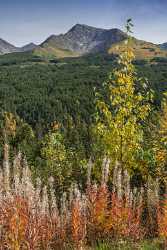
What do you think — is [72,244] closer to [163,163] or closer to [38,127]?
[163,163]

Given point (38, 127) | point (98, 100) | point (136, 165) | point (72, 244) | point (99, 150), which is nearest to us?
point (72, 244)

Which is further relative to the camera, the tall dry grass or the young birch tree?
the young birch tree

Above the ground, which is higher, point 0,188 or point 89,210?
point 0,188

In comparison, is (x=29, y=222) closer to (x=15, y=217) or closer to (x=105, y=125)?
(x=15, y=217)

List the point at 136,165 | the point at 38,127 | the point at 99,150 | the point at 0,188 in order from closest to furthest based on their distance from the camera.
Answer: the point at 0,188, the point at 136,165, the point at 99,150, the point at 38,127

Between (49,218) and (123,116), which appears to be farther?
(123,116)

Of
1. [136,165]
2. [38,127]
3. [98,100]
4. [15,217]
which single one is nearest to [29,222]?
[15,217]

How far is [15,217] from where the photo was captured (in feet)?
25.1

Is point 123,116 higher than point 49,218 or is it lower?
higher

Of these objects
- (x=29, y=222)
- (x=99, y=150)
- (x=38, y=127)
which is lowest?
(x=38, y=127)

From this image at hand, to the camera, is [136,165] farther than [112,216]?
Yes

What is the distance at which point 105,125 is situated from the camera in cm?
1848

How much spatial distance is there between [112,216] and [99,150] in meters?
9.13

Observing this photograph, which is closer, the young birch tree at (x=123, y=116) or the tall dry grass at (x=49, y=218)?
the tall dry grass at (x=49, y=218)
